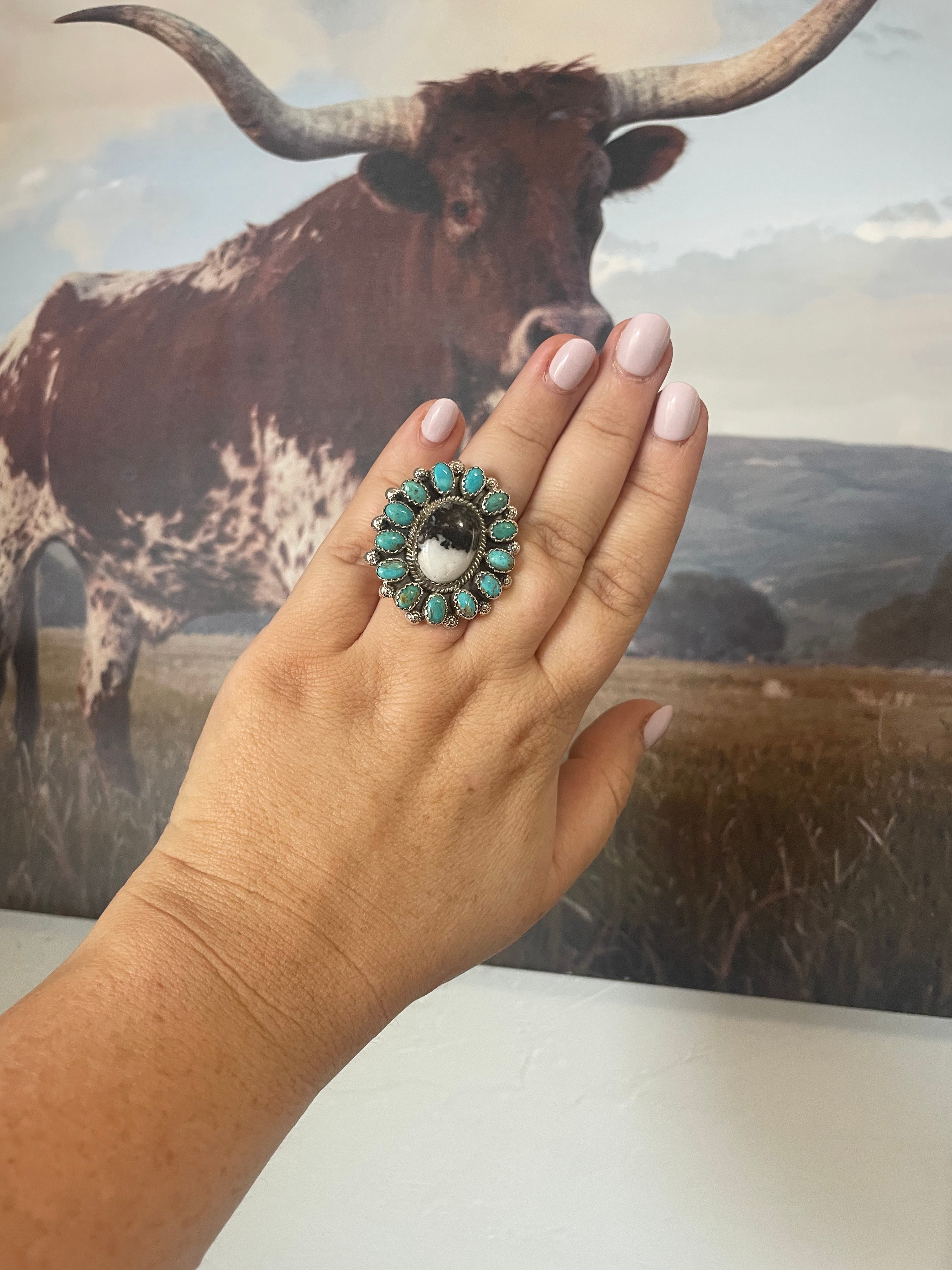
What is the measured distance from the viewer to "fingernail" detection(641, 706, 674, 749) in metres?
0.67

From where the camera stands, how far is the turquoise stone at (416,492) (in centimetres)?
53

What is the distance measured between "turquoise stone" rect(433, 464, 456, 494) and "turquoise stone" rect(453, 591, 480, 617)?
0.07m

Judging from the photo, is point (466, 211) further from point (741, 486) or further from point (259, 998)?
point (259, 998)

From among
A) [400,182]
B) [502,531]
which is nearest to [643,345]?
[502,531]

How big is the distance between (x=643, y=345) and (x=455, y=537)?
0.18 m

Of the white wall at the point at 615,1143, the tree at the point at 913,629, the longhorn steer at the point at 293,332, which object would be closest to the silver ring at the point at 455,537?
the longhorn steer at the point at 293,332

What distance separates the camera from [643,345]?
542 mm

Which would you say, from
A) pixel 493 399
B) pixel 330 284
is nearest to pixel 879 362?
pixel 493 399

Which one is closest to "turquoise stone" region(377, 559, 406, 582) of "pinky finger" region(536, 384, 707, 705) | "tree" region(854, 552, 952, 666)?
"pinky finger" region(536, 384, 707, 705)

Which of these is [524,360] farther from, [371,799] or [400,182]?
[371,799]

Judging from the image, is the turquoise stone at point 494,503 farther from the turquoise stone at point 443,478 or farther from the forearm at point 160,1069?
the forearm at point 160,1069

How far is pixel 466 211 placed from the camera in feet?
2.44

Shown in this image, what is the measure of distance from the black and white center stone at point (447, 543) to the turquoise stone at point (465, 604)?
0.03ft

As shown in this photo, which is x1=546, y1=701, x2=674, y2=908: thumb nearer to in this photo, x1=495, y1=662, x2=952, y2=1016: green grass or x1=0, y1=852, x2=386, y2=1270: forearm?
x1=495, y1=662, x2=952, y2=1016: green grass
